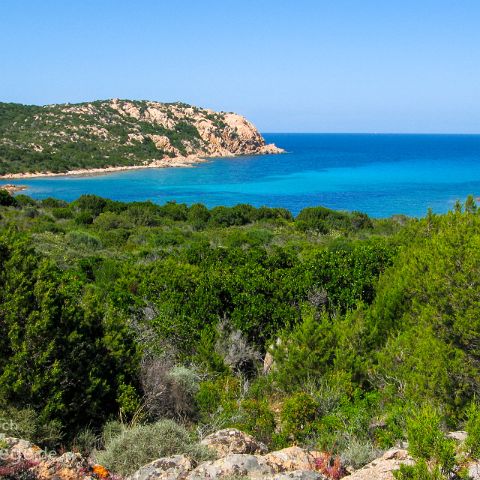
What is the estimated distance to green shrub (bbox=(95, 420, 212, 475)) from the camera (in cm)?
517

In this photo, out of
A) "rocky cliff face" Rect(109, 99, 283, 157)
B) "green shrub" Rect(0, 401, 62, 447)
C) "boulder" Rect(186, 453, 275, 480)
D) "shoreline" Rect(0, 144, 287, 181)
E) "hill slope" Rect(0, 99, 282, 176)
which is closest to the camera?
"boulder" Rect(186, 453, 275, 480)

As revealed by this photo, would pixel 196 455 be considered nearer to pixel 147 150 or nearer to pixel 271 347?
pixel 271 347

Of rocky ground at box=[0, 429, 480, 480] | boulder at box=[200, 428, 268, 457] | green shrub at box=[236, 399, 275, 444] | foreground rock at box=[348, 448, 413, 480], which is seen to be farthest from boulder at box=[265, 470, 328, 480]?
green shrub at box=[236, 399, 275, 444]

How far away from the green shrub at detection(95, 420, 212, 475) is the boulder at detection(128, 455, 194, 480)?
1.31 feet

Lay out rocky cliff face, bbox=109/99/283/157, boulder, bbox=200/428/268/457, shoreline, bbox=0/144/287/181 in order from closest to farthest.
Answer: boulder, bbox=200/428/268/457 < shoreline, bbox=0/144/287/181 < rocky cliff face, bbox=109/99/283/157

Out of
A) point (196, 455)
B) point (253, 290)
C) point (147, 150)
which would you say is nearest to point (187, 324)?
point (253, 290)

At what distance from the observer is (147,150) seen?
330 ft

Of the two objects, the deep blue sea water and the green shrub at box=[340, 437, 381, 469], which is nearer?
the green shrub at box=[340, 437, 381, 469]

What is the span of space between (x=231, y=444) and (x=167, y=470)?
103 cm

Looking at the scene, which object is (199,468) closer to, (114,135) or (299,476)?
(299,476)

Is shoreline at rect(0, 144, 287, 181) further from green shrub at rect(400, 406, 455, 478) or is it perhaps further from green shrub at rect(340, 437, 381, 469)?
green shrub at rect(400, 406, 455, 478)

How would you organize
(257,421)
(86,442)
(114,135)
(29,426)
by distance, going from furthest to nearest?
(114,135) < (257,421) < (86,442) < (29,426)

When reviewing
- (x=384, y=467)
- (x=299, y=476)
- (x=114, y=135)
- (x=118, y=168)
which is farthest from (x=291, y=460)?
(x=114, y=135)

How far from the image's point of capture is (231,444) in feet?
17.8
